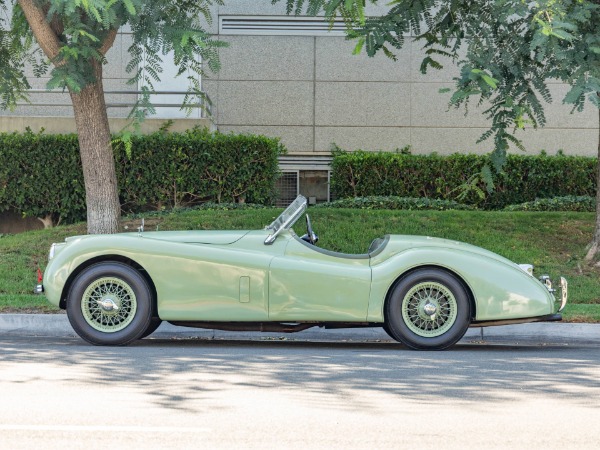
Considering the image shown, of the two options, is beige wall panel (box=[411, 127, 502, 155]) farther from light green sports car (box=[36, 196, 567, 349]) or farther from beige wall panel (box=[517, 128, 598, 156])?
light green sports car (box=[36, 196, 567, 349])

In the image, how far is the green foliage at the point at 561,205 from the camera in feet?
57.4

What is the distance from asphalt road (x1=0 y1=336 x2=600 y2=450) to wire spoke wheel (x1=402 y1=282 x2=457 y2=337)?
0.79 ft

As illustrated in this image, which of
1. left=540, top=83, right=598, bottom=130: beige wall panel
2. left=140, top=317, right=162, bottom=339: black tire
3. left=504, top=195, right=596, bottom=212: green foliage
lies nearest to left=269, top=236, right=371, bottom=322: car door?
left=140, top=317, right=162, bottom=339: black tire

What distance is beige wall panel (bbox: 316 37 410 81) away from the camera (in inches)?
810

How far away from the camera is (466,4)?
12422 mm

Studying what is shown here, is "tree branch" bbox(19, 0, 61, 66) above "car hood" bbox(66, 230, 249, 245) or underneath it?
above

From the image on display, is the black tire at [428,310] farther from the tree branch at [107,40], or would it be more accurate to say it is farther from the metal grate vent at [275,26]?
Result: the metal grate vent at [275,26]

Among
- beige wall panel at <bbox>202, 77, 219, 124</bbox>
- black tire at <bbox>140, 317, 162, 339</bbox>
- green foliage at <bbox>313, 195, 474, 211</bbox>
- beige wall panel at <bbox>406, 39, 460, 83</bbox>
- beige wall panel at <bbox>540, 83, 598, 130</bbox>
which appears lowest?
black tire at <bbox>140, 317, 162, 339</bbox>

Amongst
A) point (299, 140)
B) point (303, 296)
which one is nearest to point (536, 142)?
point (299, 140)

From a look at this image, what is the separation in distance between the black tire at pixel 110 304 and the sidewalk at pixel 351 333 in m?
1.37

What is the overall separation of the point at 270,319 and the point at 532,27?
4608 mm

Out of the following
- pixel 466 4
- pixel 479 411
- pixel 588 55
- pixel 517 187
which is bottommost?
pixel 479 411

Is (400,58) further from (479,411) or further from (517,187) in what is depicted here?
(479,411)

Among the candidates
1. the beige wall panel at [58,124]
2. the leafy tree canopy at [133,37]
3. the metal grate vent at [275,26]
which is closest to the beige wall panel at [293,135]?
the metal grate vent at [275,26]
